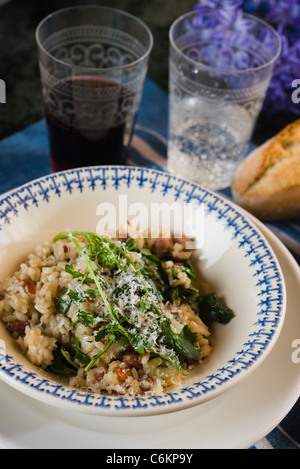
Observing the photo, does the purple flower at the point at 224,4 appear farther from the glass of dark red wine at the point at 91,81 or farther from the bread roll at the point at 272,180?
the bread roll at the point at 272,180

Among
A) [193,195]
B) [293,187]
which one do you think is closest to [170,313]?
[193,195]

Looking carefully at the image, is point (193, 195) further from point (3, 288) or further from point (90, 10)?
point (90, 10)

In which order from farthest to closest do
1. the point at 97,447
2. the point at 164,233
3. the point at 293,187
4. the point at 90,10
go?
the point at 90,10
the point at 293,187
the point at 164,233
the point at 97,447

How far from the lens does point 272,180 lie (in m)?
2.53

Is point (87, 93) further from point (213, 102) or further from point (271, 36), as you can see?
point (271, 36)

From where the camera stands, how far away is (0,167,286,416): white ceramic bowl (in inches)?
56.7

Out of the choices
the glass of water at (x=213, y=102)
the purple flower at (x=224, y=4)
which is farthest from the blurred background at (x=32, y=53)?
the glass of water at (x=213, y=102)

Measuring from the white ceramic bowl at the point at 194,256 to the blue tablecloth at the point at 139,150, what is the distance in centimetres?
59

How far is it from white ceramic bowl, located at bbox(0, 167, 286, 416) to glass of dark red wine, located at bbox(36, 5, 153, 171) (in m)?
0.46

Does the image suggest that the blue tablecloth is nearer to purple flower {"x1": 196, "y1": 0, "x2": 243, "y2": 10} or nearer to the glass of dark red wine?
the glass of dark red wine

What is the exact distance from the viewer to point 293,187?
2.52 metres

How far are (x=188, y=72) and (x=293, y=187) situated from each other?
69 cm

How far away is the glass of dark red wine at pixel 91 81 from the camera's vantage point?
7.87 feet
